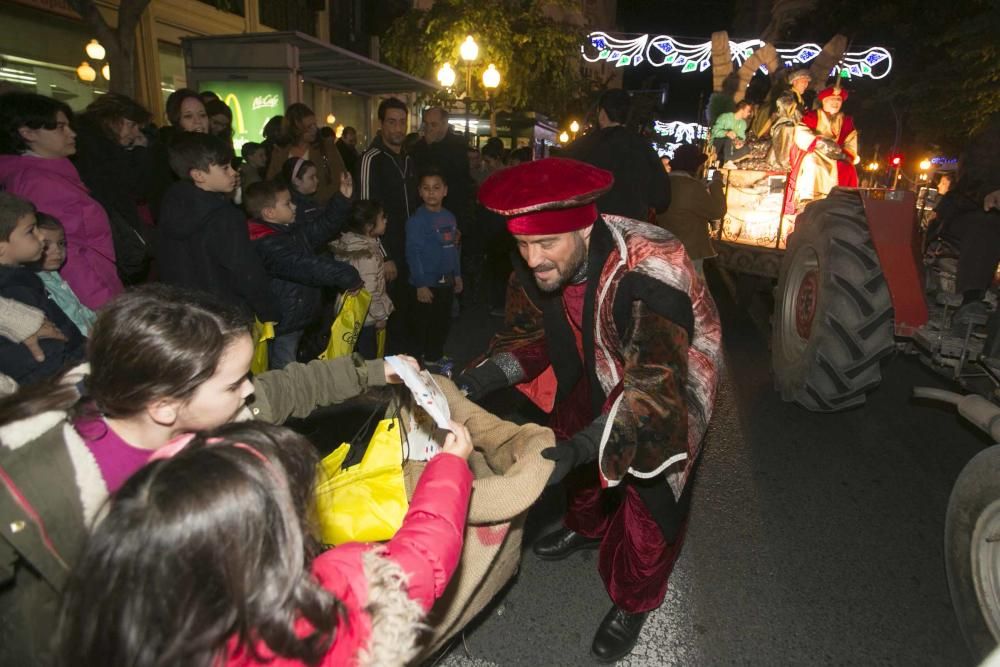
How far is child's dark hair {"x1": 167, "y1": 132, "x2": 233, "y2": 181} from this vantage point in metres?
3.22

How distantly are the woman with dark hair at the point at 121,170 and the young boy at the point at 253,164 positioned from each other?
954mm

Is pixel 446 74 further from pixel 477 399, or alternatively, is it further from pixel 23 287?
pixel 477 399

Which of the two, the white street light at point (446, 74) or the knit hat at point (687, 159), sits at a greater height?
the white street light at point (446, 74)

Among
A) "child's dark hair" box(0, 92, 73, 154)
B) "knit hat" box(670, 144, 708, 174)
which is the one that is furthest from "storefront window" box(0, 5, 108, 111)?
"knit hat" box(670, 144, 708, 174)

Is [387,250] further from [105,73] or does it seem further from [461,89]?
[461,89]

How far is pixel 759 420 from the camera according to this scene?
4508 millimetres

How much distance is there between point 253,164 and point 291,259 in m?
2.44

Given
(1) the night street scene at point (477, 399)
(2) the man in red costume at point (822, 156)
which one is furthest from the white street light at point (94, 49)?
(2) the man in red costume at point (822, 156)

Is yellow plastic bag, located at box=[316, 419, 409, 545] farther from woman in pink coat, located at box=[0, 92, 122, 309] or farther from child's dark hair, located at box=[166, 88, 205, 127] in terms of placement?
child's dark hair, located at box=[166, 88, 205, 127]

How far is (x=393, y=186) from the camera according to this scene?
5.18 m

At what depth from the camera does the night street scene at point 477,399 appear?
121 centimetres

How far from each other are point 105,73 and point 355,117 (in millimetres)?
7817

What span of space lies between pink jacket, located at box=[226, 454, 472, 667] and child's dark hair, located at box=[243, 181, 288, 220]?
2.91 metres

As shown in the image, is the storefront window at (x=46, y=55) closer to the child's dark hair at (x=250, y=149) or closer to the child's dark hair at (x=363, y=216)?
the child's dark hair at (x=250, y=149)
